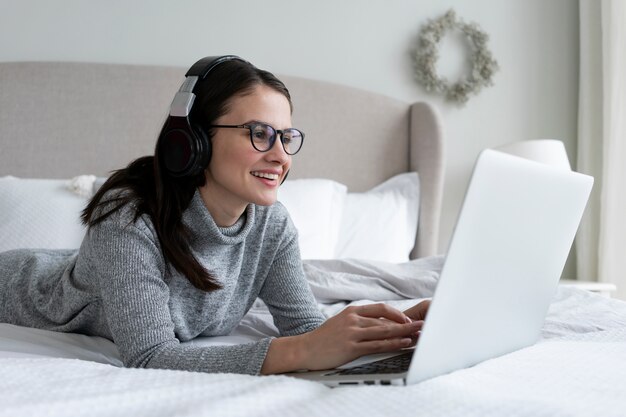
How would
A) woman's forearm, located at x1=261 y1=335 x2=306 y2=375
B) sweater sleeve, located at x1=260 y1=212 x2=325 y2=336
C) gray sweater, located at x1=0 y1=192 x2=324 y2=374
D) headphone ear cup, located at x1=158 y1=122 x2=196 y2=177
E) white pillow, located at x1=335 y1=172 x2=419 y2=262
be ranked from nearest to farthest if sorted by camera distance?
woman's forearm, located at x1=261 y1=335 x2=306 y2=375 → gray sweater, located at x1=0 y1=192 x2=324 y2=374 → headphone ear cup, located at x1=158 y1=122 x2=196 y2=177 → sweater sleeve, located at x1=260 y1=212 x2=325 y2=336 → white pillow, located at x1=335 y1=172 x2=419 y2=262

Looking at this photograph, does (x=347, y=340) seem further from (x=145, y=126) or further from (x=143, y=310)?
(x=145, y=126)

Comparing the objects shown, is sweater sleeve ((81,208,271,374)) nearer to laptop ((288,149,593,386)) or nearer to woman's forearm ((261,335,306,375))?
→ woman's forearm ((261,335,306,375))

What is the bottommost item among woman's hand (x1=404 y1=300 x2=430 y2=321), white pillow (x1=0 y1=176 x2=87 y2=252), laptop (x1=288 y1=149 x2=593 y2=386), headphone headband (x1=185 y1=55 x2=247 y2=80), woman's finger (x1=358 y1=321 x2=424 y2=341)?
white pillow (x1=0 y1=176 x2=87 y2=252)

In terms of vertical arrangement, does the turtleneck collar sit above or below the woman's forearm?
above

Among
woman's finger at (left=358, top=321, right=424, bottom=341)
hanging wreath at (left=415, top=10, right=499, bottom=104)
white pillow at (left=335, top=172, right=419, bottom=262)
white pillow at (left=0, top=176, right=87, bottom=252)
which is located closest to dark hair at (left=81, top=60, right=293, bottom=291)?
woman's finger at (left=358, top=321, right=424, bottom=341)

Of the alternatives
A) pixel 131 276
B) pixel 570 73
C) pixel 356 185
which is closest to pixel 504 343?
pixel 131 276

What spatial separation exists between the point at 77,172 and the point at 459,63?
171cm

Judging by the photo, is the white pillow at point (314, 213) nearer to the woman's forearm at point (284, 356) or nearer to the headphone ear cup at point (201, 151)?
the headphone ear cup at point (201, 151)

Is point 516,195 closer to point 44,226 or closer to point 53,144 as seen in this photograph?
point 44,226

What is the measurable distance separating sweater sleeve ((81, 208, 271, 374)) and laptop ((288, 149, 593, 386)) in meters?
0.13

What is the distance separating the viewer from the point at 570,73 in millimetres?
3414

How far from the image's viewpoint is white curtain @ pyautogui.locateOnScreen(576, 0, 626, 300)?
9.90ft

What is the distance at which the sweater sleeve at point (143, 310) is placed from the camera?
1037 millimetres

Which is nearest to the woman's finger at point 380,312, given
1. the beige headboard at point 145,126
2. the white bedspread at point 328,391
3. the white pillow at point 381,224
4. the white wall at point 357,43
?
the white bedspread at point 328,391
